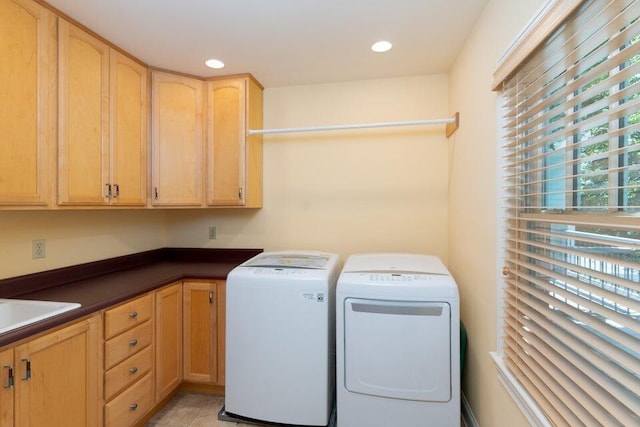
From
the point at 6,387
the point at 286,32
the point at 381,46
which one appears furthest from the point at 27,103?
the point at 381,46

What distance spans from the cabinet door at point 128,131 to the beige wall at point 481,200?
2.26 m

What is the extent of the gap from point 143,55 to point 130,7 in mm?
564

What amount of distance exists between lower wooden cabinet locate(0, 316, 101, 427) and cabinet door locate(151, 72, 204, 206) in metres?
1.09

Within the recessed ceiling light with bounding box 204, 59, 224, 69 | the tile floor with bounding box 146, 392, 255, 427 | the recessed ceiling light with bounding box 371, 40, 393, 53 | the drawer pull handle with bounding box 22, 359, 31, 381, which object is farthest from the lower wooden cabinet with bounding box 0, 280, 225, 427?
the recessed ceiling light with bounding box 371, 40, 393, 53

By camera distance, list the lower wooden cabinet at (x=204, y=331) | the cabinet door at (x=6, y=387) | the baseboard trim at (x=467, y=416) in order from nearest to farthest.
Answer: the cabinet door at (x=6, y=387) < the baseboard trim at (x=467, y=416) < the lower wooden cabinet at (x=204, y=331)

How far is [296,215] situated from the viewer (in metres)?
2.62

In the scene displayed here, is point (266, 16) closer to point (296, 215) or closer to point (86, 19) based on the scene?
point (86, 19)

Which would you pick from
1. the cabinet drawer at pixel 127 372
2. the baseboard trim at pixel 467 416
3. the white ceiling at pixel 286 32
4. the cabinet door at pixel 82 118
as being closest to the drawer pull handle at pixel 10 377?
the cabinet drawer at pixel 127 372

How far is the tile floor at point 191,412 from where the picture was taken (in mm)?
1911

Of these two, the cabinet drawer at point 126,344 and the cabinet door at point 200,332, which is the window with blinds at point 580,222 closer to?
the cabinet door at point 200,332

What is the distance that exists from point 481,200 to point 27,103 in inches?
93.1

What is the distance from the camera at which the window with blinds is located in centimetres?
70

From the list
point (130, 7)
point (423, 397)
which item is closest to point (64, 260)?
point (130, 7)

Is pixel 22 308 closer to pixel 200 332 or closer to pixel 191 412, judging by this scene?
pixel 200 332
